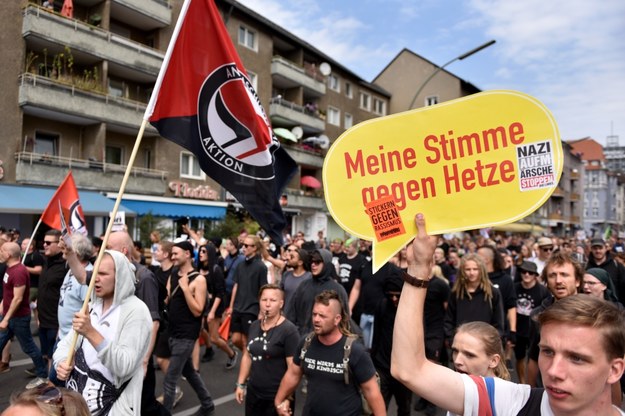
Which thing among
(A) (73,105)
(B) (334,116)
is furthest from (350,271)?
(B) (334,116)

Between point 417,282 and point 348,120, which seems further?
point 348,120

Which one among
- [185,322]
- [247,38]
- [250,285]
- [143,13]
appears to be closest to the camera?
[185,322]

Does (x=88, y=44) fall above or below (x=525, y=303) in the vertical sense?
above

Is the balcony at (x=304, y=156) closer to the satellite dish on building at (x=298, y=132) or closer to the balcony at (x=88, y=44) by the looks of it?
the satellite dish on building at (x=298, y=132)

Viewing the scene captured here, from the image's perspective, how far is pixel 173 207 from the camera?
73.4ft

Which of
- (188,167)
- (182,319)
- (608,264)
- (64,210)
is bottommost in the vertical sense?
(182,319)

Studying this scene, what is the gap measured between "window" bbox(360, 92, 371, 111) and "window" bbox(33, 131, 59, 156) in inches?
991

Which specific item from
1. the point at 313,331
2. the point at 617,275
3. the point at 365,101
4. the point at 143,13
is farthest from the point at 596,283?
the point at 365,101

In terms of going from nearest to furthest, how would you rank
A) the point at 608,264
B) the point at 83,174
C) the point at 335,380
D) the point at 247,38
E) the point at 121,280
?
the point at 121,280 → the point at 335,380 → the point at 608,264 → the point at 83,174 → the point at 247,38

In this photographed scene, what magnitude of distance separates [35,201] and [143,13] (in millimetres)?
10006

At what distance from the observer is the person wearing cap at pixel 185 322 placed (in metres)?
4.93

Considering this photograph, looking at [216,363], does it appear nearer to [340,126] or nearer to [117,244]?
[117,244]

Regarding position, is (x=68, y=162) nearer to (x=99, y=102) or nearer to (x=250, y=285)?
(x=99, y=102)

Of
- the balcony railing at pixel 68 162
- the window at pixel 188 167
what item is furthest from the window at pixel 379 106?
the balcony railing at pixel 68 162
